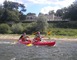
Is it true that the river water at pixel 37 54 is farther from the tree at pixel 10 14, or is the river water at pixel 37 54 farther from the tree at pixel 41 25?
the tree at pixel 10 14

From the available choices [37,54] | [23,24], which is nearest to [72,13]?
[23,24]

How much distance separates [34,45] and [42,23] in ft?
165

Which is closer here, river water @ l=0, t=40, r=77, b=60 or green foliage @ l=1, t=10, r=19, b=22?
river water @ l=0, t=40, r=77, b=60

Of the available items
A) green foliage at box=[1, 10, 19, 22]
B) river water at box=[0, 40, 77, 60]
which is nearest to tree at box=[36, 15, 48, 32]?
green foliage at box=[1, 10, 19, 22]

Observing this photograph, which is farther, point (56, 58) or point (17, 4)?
point (17, 4)

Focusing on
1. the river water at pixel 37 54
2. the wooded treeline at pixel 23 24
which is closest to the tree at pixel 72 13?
the wooded treeline at pixel 23 24

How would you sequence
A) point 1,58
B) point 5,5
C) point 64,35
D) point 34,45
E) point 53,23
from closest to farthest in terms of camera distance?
point 1,58
point 34,45
point 64,35
point 53,23
point 5,5

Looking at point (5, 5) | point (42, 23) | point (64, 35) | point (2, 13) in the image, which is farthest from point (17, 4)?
point (64, 35)

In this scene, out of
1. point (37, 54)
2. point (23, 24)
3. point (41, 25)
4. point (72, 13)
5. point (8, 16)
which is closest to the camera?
point (37, 54)

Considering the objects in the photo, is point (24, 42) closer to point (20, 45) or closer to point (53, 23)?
point (20, 45)

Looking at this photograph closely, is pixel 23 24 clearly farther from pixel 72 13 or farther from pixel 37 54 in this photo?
pixel 37 54

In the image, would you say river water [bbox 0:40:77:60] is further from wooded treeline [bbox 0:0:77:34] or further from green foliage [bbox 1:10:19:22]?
green foliage [bbox 1:10:19:22]

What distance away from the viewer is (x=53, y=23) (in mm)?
128000

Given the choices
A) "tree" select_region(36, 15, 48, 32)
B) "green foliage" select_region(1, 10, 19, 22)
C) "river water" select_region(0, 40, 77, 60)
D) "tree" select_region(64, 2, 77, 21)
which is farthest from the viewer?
"tree" select_region(64, 2, 77, 21)
